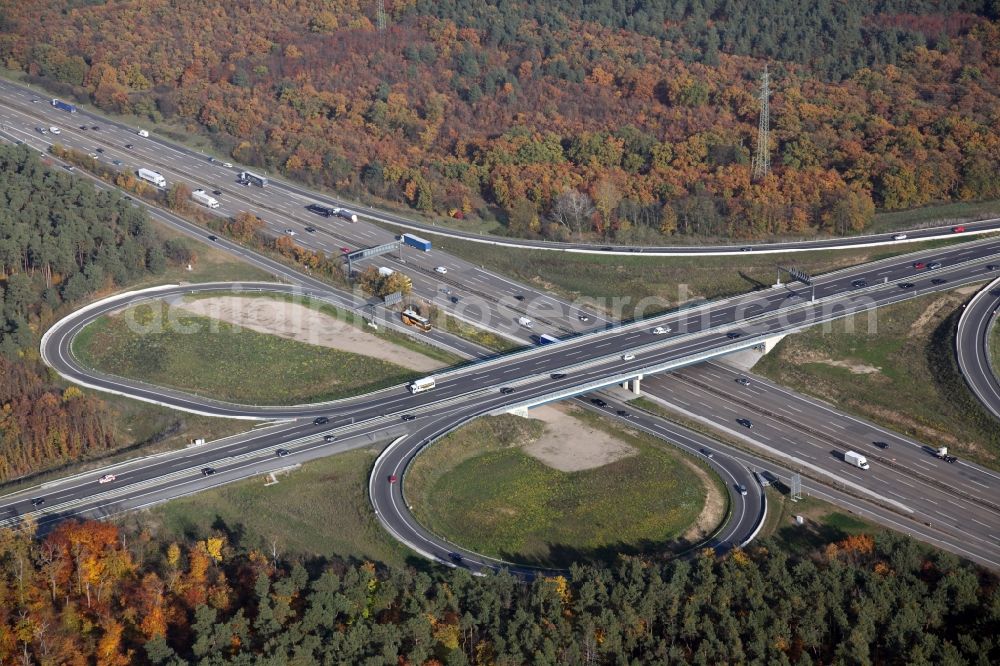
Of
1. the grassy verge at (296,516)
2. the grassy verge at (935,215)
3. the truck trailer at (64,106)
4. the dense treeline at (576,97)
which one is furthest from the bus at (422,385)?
the truck trailer at (64,106)

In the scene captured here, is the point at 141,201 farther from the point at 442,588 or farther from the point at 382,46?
the point at 442,588

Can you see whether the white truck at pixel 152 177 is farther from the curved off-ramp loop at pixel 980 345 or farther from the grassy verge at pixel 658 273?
the curved off-ramp loop at pixel 980 345

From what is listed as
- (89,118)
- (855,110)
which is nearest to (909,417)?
(855,110)

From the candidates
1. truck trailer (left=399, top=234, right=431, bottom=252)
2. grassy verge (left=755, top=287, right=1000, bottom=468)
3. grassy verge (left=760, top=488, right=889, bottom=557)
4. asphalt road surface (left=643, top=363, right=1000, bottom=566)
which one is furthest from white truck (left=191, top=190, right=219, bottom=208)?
grassy verge (left=760, top=488, right=889, bottom=557)

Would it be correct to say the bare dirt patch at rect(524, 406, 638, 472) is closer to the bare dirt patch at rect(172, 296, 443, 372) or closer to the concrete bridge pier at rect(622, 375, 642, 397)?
the concrete bridge pier at rect(622, 375, 642, 397)

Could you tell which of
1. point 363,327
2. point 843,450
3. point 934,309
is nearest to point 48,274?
point 363,327
